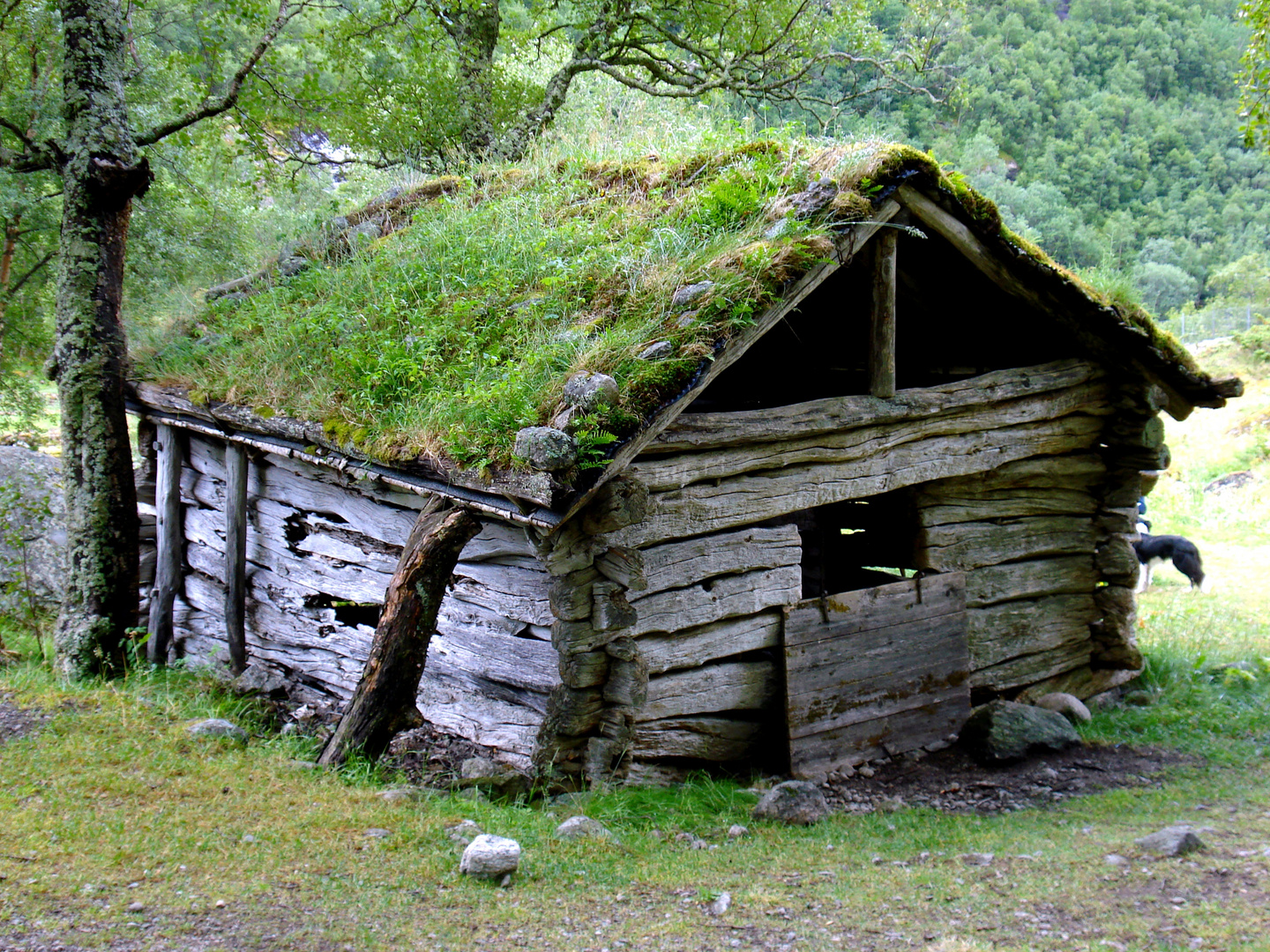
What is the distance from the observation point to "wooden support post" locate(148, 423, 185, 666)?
7.72m

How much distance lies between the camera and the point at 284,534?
711 cm

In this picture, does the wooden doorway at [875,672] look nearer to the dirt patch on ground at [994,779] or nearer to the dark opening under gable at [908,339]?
the dirt patch on ground at [994,779]

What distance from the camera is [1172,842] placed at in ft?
14.0

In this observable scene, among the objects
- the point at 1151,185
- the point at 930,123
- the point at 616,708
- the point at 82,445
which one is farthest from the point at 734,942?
the point at 1151,185

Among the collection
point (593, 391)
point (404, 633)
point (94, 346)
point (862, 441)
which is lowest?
point (404, 633)

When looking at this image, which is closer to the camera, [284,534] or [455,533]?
[455,533]

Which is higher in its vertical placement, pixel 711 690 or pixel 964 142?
pixel 964 142

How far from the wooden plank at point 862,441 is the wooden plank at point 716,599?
62 cm

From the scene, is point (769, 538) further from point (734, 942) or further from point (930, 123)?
point (930, 123)

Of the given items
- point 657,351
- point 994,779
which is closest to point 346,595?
point 657,351

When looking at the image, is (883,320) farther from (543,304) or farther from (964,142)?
(964,142)

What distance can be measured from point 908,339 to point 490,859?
18.7ft

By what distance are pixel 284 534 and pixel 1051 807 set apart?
564 centimetres

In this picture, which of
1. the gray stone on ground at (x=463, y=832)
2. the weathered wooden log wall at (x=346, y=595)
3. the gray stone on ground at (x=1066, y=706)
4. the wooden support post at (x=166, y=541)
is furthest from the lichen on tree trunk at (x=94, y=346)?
the gray stone on ground at (x=1066, y=706)
